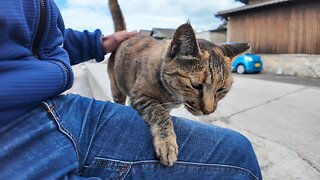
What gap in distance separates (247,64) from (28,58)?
35.5 feet

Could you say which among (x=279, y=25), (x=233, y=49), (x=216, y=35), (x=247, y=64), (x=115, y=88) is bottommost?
(x=247, y=64)

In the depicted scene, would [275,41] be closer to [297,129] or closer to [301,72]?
[301,72]

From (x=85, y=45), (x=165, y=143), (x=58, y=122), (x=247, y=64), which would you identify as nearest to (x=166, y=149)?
(x=165, y=143)

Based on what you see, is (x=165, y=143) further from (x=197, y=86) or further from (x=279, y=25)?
(x=279, y=25)

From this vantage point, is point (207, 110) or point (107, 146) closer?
point (107, 146)

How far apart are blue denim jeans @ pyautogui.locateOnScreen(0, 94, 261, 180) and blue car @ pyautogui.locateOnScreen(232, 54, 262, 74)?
10.3m

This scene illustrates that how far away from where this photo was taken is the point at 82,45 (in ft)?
5.83

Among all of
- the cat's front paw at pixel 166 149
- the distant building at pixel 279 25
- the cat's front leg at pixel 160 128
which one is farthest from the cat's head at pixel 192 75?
the distant building at pixel 279 25

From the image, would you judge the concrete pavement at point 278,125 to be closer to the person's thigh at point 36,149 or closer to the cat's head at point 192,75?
the cat's head at point 192,75

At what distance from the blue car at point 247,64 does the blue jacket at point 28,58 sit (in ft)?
34.5

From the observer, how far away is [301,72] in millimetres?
10945

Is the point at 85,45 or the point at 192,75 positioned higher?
the point at 85,45

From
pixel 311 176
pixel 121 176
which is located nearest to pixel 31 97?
pixel 121 176

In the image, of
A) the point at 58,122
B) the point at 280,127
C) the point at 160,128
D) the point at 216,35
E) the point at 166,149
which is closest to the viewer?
the point at 58,122
